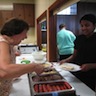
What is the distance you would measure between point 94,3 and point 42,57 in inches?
48.9

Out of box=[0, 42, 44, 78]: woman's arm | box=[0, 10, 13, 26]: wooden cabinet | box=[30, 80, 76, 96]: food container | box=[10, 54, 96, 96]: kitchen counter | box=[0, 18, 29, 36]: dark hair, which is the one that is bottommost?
box=[10, 54, 96, 96]: kitchen counter

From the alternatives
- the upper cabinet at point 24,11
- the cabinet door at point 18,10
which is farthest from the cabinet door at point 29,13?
the cabinet door at point 18,10

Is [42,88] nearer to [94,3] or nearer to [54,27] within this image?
[54,27]

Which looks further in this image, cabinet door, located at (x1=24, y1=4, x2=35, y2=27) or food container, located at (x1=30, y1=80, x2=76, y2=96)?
cabinet door, located at (x1=24, y1=4, x2=35, y2=27)

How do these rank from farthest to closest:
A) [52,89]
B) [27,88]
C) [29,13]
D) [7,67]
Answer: [29,13]
[27,88]
[52,89]
[7,67]

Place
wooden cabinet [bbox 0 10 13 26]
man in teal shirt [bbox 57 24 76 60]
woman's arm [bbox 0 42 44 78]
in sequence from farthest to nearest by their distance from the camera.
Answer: wooden cabinet [bbox 0 10 13 26], man in teal shirt [bbox 57 24 76 60], woman's arm [bbox 0 42 44 78]

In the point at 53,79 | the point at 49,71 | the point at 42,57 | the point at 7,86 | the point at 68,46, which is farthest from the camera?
the point at 68,46

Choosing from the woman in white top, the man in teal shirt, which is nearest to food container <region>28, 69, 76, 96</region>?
the woman in white top

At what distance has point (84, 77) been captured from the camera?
187cm

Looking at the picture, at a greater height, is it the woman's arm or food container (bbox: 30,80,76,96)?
the woman's arm

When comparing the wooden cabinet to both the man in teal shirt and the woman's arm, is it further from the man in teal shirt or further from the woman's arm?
the woman's arm

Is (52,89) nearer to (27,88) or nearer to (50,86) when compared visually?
(50,86)

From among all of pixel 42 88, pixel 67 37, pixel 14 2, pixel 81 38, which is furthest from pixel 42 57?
pixel 14 2

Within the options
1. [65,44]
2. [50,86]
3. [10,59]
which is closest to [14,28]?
[10,59]
